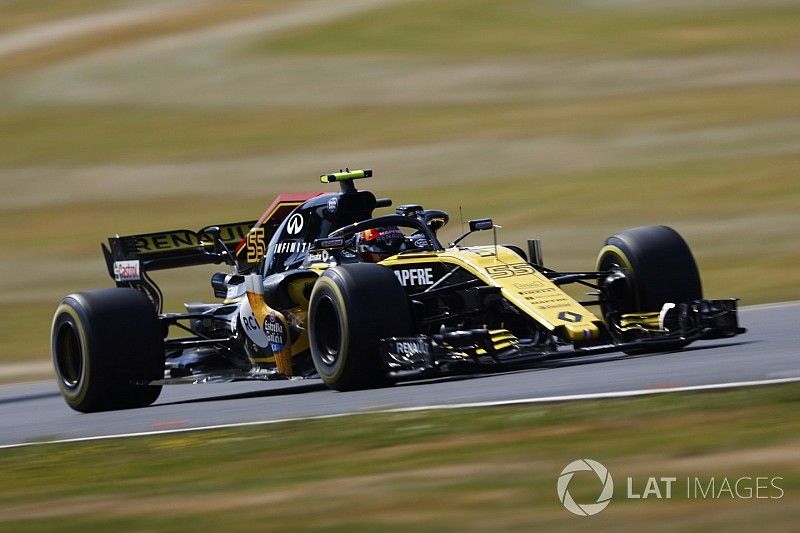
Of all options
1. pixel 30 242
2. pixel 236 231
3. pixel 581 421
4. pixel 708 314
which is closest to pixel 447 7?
pixel 30 242

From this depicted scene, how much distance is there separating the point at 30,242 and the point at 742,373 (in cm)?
2071

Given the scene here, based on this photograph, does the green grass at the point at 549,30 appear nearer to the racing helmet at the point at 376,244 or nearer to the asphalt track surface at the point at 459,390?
the asphalt track surface at the point at 459,390

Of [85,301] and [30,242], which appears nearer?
[85,301]

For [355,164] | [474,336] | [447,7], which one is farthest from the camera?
[447,7]

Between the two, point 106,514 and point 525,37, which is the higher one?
point 525,37

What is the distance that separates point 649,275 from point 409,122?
73.8ft

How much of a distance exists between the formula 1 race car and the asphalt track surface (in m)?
0.21

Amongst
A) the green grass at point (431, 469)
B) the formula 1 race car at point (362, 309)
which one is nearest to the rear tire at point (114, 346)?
Result: the formula 1 race car at point (362, 309)

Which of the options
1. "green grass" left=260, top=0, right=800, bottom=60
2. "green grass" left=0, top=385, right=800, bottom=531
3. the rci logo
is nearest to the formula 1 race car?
"green grass" left=0, top=385, right=800, bottom=531

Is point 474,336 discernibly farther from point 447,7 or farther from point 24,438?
point 447,7

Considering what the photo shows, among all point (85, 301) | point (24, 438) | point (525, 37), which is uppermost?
point (525, 37)

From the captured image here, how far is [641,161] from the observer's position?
94.4ft

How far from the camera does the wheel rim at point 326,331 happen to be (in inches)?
466

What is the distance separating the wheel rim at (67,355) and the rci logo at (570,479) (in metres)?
7.53
